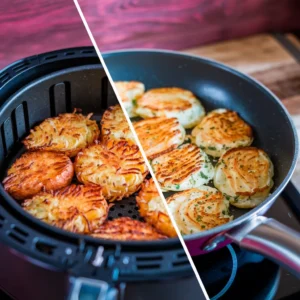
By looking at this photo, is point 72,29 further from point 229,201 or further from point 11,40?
point 229,201

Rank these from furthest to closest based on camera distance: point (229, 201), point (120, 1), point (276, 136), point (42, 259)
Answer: point (120, 1) < point (276, 136) < point (229, 201) < point (42, 259)

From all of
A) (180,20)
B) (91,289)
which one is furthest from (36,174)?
(180,20)

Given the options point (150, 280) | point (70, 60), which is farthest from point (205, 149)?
point (150, 280)

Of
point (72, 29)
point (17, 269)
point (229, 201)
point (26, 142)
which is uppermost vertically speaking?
point (72, 29)

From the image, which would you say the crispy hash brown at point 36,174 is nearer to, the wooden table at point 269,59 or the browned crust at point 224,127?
the browned crust at point 224,127

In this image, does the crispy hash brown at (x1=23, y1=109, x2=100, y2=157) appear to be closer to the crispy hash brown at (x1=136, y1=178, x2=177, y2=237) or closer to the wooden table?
the crispy hash brown at (x1=136, y1=178, x2=177, y2=237)

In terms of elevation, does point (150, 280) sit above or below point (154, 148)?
above

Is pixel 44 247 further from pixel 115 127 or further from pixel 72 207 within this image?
pixel 115 127
